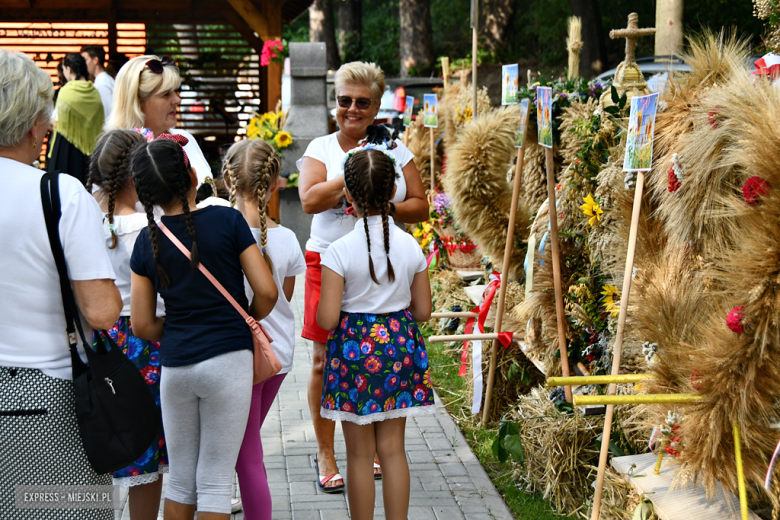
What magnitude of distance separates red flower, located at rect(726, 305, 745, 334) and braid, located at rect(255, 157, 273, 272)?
1.54 meters

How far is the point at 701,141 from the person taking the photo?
2.35 meters

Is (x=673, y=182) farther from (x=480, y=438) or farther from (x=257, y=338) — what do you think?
(x=480, y=438)

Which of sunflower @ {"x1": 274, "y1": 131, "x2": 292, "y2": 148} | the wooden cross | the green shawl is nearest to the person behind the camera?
the wooden cross

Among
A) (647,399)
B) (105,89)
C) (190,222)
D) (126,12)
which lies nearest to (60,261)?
(190,222)

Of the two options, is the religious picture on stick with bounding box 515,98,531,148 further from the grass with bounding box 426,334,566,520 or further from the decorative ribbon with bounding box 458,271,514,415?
the grass with bounding box 426,334,566,520

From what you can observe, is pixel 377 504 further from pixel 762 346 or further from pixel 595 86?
pixel 595 86

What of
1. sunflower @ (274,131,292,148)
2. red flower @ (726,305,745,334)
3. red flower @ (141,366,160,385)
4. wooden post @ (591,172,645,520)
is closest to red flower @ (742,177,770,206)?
red flower @ (726,305,745,334)

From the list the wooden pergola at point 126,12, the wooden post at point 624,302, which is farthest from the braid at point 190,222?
the wooden pergola at point 126,12

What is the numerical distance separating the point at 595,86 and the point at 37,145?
103 inches

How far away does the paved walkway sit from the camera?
132 inches

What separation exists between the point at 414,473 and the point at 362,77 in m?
1.90

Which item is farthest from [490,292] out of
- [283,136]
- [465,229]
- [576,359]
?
[283,136]

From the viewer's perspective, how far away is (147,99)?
3.18 m

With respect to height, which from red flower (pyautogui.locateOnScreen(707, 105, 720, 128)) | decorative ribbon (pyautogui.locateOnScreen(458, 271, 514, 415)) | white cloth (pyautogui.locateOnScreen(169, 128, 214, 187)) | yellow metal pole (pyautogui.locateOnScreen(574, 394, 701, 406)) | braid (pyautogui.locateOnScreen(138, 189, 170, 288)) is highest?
red flower (pyautogui.locateOnScreen(707, 105, 720, 128))
